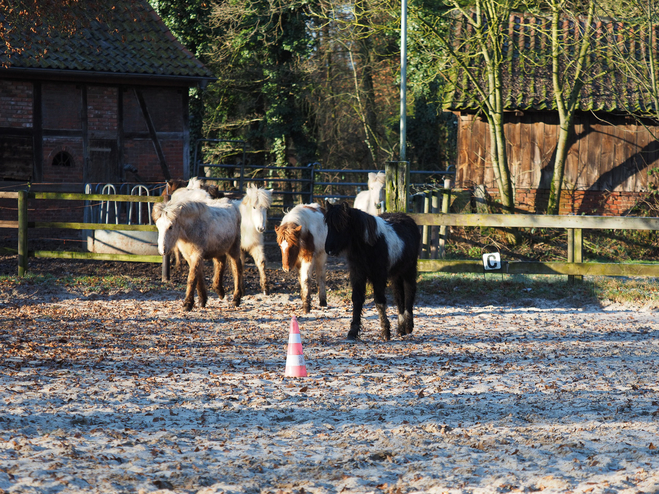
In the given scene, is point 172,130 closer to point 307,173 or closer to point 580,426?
point 307,173

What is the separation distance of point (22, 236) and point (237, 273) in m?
4.43

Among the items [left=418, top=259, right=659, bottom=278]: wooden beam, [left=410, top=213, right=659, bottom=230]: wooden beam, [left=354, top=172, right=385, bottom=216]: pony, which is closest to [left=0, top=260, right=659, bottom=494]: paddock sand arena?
[left=418, top=259, right=659, bottom=278]: wooden beam

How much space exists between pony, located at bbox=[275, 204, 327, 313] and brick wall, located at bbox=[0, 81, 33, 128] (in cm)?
989

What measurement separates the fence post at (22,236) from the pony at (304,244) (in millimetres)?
5204

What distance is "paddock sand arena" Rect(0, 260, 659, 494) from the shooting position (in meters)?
4.08

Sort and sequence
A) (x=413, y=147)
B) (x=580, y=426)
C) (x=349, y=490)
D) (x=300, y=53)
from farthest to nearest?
(x=413, y=147) → (x=300, y=53) → (x=580, y=426) → (x=349, y=490)

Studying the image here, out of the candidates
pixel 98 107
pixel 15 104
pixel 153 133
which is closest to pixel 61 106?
pixel 98 107

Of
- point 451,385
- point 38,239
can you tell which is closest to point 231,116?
point 38,239

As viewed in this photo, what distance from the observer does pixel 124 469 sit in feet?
13.5

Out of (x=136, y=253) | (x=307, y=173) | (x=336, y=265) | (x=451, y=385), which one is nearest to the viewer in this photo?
(x=451, y=385)

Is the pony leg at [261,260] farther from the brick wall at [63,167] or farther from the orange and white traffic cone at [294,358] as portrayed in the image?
the brick wall at [63,167]

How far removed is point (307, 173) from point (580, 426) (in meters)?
22.0

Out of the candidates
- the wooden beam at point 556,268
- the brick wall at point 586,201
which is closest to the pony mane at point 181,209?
the wooden beam at point 556,268

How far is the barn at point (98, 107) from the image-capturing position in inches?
675
